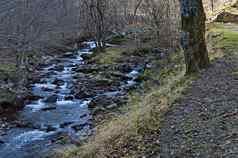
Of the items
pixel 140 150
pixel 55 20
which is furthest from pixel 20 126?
pixel 55 20

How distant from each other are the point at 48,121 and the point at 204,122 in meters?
14.3

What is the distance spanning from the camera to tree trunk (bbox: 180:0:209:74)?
53.8 ft

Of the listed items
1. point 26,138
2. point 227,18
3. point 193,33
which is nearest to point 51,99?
point 26,138

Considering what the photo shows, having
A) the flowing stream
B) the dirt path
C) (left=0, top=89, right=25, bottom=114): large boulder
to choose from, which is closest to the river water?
the flowing stream

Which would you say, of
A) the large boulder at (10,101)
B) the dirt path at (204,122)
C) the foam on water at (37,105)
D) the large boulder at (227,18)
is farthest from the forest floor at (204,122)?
the large boulder at (227,18)

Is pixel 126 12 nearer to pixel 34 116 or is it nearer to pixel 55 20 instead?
pixel 55 20

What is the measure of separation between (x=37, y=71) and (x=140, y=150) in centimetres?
3308

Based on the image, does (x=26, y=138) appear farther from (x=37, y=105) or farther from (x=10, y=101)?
(x=10, y=101)

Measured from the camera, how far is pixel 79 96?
1164 inches

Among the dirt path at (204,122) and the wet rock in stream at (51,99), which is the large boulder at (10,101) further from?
the dirt path at (204,122)

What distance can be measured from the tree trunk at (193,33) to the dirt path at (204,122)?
4.14ft

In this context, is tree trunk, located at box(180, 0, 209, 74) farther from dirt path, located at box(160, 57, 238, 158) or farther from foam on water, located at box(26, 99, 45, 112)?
foam on water, located at box(26, 99, 45, 112)

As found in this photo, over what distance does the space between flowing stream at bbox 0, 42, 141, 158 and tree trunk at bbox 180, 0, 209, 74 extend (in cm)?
568

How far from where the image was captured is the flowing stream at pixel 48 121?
63.9 feet
